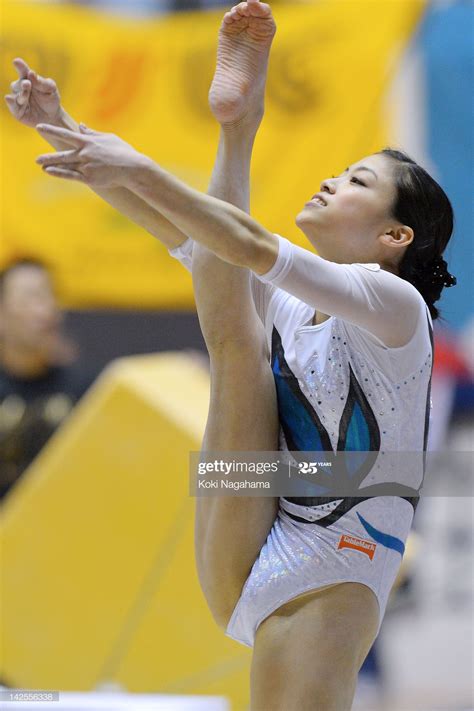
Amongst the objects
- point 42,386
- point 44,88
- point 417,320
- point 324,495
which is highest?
point 44,88

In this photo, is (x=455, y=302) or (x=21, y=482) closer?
(x=21, y=482)

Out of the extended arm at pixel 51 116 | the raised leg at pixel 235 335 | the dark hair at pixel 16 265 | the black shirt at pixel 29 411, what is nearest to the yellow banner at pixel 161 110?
the dark hair at pixel 16 265

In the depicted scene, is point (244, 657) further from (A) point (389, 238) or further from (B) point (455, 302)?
(B) point (455, 302)

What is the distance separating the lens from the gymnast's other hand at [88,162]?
3.98ft

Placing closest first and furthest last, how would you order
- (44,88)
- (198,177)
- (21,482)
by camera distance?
(44,88)
(21,482)
(198,177)

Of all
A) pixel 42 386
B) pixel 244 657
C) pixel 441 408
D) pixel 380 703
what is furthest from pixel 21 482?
pixel 441 408

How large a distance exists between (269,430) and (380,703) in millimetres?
2153

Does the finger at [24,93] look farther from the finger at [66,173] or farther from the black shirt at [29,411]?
the black shirt at [29,411]

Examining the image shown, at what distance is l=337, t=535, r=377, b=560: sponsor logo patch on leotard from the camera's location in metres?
1.47

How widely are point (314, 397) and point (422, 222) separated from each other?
12.2 inches

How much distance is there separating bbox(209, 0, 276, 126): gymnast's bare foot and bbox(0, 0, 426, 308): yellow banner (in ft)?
8.17

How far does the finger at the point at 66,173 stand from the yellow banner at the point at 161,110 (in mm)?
2769

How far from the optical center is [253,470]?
149 cm

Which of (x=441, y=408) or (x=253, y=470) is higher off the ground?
(x=253, y=470)
